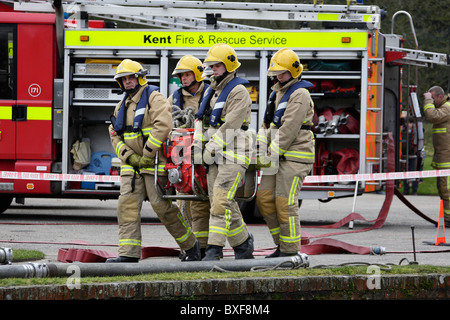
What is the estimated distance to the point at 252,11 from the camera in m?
13.2

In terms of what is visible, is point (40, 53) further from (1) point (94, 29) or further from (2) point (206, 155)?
(2) point (206, 155)

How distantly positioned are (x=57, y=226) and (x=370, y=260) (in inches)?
212

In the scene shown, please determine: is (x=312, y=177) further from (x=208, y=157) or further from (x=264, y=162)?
(x=208, y=157)

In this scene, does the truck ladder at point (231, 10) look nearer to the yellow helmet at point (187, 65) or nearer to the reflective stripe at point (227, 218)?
the yellow helmet at point (187, 65)

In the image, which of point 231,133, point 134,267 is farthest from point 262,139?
point 134,267

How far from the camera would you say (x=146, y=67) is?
43.6 ft

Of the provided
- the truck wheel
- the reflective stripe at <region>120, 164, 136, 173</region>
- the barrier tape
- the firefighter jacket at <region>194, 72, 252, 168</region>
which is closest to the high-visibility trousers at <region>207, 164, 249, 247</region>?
the firefighter jacket at <region>194, 72, 252, 168</region>

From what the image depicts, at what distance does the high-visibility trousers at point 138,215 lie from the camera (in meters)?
8.16

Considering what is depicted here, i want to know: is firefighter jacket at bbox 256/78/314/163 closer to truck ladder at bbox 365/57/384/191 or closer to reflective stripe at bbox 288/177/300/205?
reflective stripe at bbox 288/177/300/205

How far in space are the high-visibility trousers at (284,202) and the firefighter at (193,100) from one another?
0.65 metres

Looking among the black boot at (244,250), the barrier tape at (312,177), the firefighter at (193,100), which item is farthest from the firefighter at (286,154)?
the barrier tape at (312,177)

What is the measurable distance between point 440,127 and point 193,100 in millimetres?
5753

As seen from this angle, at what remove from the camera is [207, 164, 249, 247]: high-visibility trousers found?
7836mm
